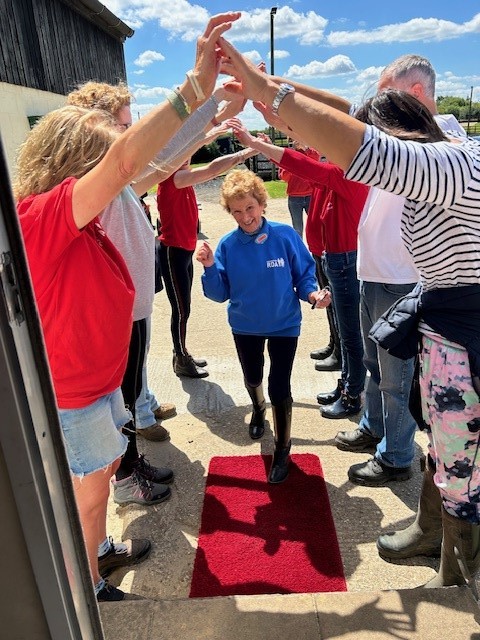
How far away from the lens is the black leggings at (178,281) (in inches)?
178

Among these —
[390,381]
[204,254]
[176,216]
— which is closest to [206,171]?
[176,216]

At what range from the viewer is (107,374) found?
2.00m

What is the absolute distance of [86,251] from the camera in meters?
1.83

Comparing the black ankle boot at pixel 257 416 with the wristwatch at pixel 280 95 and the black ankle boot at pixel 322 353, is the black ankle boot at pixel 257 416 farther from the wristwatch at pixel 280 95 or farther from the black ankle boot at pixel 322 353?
the wristwatch at pixel 280 95

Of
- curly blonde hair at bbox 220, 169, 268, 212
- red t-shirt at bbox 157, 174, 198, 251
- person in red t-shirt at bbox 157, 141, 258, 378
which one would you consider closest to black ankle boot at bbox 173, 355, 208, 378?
person in red t-shirt at bbox 157, 141, 258, 378

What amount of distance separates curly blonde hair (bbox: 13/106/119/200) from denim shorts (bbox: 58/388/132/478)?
840mm

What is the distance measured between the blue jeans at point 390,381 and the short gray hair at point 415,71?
1.04 m

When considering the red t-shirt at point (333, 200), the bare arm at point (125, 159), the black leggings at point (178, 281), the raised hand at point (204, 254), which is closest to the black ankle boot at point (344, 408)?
the red t-shirt at point (333, 200)

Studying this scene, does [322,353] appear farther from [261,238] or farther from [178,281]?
[261,238]

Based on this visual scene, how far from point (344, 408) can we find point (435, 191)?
2647 millimetres

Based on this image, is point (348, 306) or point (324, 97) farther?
point (348, 306)

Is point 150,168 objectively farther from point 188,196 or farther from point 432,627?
point 432,627

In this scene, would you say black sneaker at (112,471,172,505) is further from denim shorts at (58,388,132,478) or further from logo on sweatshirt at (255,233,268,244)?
logo on sweatshirt at (255,233,268,244)

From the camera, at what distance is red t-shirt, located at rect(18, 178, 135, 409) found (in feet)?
5.51
